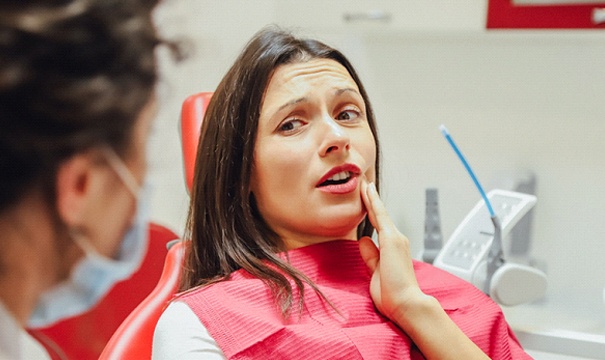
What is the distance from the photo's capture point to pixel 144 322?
3.92ft

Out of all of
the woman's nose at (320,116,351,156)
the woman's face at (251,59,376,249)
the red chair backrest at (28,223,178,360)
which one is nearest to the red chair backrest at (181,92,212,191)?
the red chair backrest at (28,223,178,360)

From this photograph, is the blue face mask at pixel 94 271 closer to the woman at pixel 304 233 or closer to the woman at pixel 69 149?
the woman at pixel 69 149

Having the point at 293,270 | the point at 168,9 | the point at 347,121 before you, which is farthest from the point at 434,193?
the point at 168,9

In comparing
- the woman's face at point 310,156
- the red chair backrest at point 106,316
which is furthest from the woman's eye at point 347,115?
Answer: the red chair backrest at point 106,316

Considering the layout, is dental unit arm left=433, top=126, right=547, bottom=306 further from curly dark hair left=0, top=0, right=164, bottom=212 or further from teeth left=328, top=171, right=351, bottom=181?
curly dark hair left=0, top=0, right=164, bottom=212

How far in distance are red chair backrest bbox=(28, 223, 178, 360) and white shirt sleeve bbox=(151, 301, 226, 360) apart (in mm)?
108

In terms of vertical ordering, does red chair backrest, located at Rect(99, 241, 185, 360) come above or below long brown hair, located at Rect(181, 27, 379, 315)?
below

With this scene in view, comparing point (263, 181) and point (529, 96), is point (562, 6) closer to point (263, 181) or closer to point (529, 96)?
point (529, 96)

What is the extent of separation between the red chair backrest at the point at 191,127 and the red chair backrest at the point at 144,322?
0.18 m

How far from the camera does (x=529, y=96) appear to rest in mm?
2199

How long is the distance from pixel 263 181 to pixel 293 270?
17 centimetres

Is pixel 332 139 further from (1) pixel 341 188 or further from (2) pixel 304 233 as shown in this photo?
(2) pixel 304 233

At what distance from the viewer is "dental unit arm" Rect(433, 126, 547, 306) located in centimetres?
152

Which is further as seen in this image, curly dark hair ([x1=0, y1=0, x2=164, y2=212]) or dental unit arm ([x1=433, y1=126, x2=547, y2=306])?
dental unit arm ([x1=433, y1=126, x2=547, y2=306])
